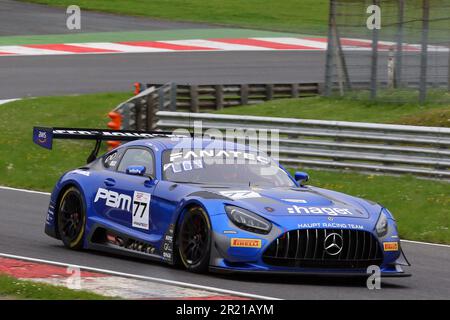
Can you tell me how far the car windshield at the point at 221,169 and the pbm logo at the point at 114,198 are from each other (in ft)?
1.61

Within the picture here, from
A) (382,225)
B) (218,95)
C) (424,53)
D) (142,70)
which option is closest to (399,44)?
(424,53)

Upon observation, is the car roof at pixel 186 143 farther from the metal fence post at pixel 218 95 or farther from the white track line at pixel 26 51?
the white track line at pixel 26 51

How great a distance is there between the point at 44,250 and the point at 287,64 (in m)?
21.1

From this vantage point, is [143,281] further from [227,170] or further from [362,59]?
[362,59]

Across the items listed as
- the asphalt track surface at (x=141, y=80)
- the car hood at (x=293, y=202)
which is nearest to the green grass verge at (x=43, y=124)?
the asphalt track surface at (x=141, y=80)

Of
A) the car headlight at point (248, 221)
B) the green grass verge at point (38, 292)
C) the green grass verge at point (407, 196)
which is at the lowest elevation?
the green grass verge at point (407, 196)

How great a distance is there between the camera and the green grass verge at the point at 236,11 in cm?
3947

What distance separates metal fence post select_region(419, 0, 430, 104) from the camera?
21219 millimetres

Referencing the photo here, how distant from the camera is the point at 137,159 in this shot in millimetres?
12227

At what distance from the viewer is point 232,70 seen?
3131 centimetres

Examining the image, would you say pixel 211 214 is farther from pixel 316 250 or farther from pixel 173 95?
pixel 173 95

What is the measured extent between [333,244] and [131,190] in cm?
229

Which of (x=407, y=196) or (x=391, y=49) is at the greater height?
(x=391, y=49)
